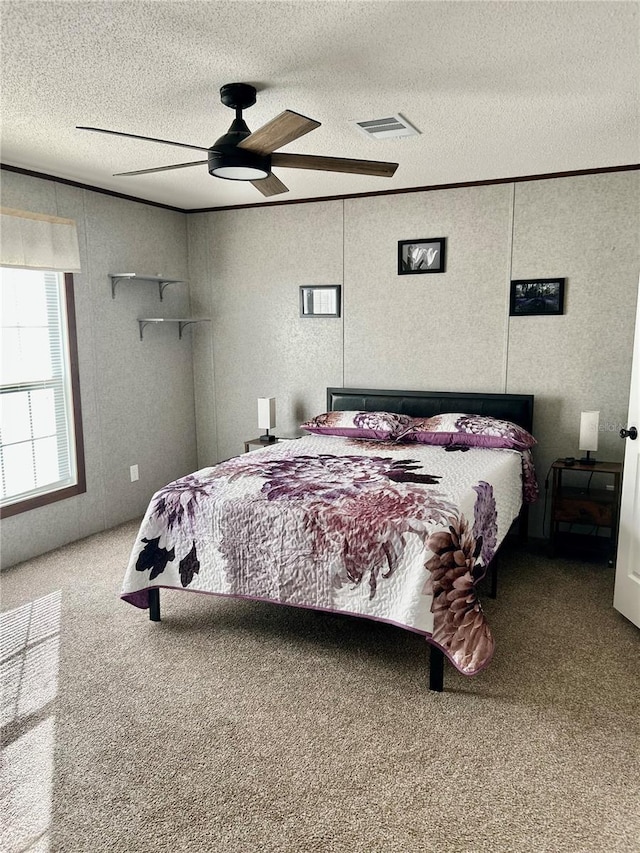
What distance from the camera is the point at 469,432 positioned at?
3.93m

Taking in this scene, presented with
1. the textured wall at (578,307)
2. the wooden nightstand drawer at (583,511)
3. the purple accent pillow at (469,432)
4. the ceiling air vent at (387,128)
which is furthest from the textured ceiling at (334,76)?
the wooden nightstand drawer at (583,511)

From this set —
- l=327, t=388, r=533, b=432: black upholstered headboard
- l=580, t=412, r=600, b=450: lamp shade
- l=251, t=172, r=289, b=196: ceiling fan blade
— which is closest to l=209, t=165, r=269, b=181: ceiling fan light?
l=251, t=172, r=289, b=196: ceiling fan blade

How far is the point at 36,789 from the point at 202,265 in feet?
13.8

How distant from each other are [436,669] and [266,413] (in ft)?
9.13

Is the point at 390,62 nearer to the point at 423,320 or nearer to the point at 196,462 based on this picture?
the point at 423,320

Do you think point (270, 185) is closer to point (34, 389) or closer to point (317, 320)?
point (317, 320)

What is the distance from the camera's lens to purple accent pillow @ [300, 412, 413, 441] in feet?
13.8

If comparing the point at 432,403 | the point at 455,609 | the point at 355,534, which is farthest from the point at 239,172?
the point at 432,403

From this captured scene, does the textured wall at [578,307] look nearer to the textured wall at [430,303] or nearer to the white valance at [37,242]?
the textured wall at [430,303]

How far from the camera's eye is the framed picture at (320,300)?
15.9 ft

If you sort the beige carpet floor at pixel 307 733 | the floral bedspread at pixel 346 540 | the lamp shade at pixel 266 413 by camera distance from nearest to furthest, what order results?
the beige carpet floor at pixel 307 733, the floral bedspread at pixel 346 540, the lamp shade at pixel 266 413

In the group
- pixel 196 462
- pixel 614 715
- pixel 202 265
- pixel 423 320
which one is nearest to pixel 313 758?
pixel 614 715

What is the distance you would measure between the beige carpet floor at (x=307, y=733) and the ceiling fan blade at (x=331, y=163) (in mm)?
2154

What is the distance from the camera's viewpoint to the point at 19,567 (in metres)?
3.87
